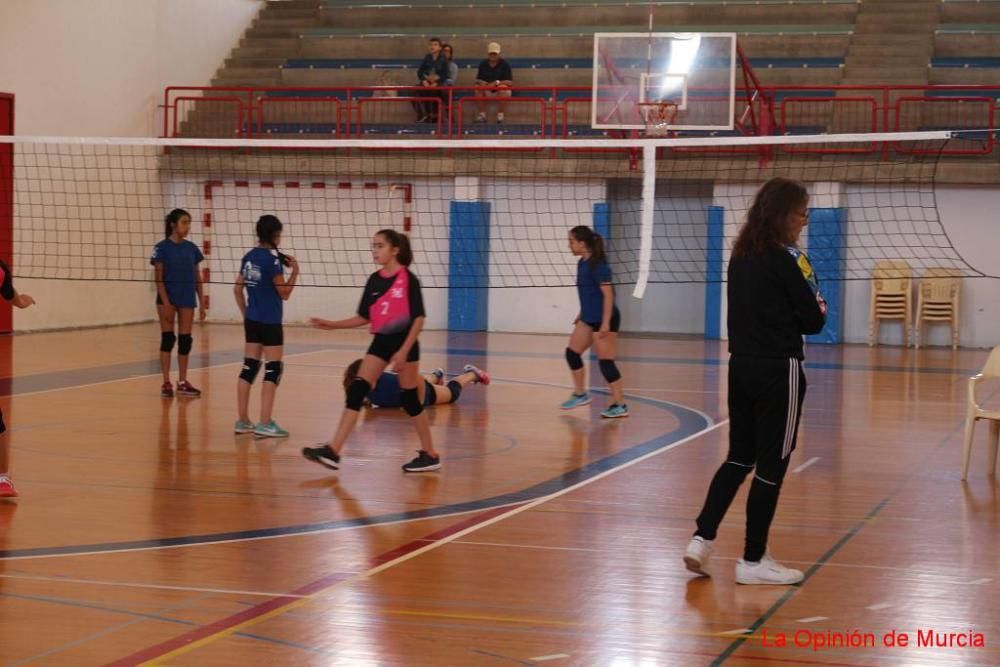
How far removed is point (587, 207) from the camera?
21.6 m

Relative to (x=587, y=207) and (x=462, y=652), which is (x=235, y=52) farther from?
(x=462, y=652)

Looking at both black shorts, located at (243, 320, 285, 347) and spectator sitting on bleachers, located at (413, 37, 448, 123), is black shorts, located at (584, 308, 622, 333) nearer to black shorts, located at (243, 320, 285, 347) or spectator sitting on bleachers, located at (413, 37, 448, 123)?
black shorts, located at (243, 320, 285, 347)

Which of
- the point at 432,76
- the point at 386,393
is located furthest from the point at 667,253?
the point at 386,393

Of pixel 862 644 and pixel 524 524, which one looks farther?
pixel 524 524

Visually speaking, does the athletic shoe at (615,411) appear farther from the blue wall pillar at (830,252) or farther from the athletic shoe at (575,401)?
the blue wall pillar at (830,252)

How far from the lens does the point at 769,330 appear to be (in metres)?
5.60

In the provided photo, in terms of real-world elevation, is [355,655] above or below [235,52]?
below

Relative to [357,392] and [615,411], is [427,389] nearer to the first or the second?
[615,411]

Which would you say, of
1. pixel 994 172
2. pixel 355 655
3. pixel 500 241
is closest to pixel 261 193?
pixel 500 241

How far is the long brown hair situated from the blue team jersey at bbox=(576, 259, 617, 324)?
19.2 feet

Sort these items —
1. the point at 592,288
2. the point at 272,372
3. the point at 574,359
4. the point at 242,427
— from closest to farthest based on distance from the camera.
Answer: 1. the point at 272,372
2. the point at 242,427
3. the point at 592,288
4. the point at 574,359

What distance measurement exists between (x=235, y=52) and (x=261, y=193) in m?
4.75

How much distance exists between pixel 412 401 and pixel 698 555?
3.13m

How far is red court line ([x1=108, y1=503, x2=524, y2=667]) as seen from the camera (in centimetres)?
470
